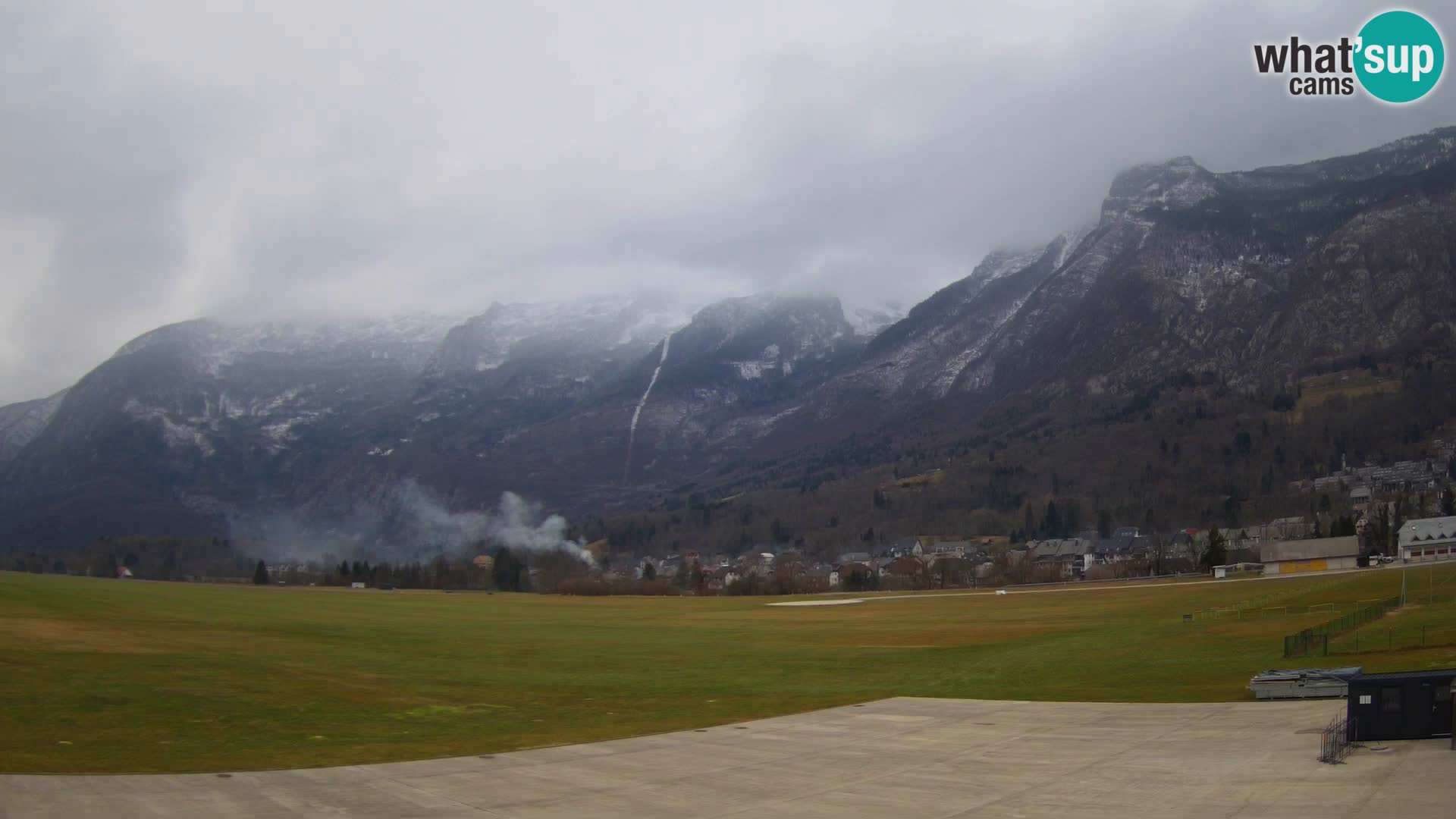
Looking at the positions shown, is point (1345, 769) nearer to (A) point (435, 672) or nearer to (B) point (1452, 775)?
(B) point (1452, 775)

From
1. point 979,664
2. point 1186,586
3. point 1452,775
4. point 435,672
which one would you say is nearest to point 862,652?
point 979,664

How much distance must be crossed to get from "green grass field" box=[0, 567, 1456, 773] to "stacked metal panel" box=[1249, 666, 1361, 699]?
5.30 ft

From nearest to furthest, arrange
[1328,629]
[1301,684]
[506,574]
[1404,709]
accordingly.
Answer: [1404,709] → [1301,684] → [1328,629] → [506,574]

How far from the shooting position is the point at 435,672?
1933 inches

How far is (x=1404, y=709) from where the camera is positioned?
28.2m

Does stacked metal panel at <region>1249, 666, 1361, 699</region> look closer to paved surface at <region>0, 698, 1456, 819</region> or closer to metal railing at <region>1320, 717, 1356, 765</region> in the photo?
paved surface at <region>0, 698, 1456, 819</region>

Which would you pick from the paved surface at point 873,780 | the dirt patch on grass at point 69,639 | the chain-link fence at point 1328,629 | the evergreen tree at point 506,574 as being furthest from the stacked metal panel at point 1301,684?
the evergreen tree at point 506,574

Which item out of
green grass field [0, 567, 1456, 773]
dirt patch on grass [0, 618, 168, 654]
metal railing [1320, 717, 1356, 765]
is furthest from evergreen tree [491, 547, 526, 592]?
metal railing [1320, 717, 1356, 765]

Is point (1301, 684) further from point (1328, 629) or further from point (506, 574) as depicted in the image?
point (506, 574)

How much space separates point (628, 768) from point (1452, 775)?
65.3 feet

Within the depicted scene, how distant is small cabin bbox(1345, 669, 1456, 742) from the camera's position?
2798cm

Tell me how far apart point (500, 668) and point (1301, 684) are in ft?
117

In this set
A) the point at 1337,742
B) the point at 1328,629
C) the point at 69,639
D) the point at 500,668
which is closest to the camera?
the point at 1337,742

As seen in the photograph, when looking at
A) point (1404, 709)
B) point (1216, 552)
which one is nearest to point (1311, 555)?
point (1216, 552)
